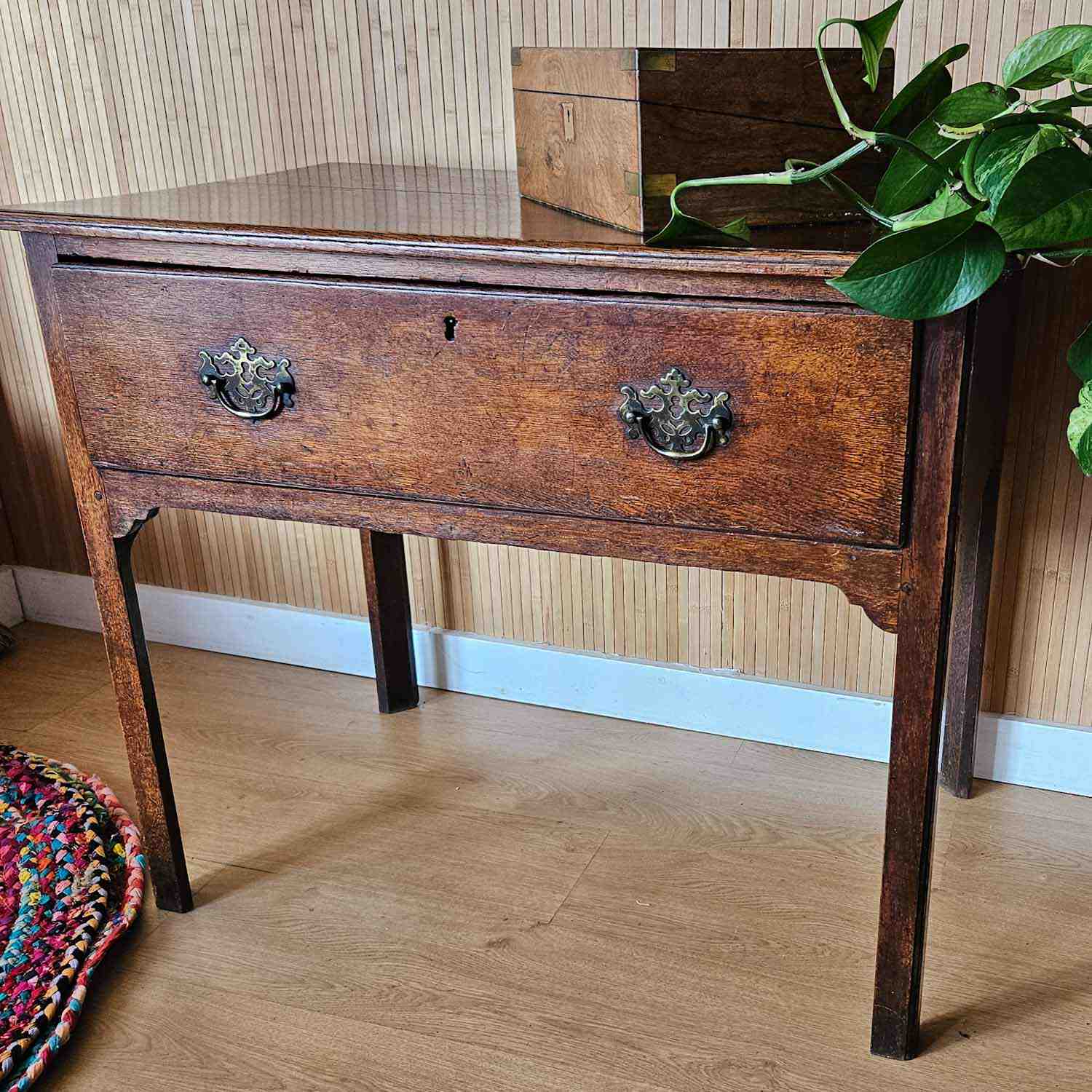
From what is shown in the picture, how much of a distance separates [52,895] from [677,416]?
84cm

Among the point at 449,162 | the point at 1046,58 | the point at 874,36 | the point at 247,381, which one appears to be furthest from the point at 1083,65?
the point at 449,162

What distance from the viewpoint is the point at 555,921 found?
1.23 meters

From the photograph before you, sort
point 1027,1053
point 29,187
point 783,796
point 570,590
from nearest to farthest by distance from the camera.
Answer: point 1027,1053 < point 783,796 < point 570,590 < point 29,187

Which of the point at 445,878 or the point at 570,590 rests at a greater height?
the point at 570,590

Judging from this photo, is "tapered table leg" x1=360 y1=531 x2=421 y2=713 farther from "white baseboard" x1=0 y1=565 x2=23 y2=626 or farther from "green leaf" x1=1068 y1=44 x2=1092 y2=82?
"green leaf" x1=1068 y1=44 x2=1092 y2=82

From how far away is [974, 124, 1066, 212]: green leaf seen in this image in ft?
2.45

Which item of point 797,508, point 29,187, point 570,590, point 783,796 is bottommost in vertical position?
point 783,796

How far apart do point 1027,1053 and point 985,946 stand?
0.14 m

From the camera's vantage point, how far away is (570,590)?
160 centimetres

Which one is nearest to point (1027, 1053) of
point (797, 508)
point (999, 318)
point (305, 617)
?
point (797, 508)

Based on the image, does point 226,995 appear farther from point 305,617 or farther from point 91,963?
point 305,617

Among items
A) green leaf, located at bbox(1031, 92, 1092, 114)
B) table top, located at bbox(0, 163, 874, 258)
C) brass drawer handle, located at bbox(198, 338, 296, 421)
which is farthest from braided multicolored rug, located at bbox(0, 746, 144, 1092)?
green leaf, located at bbox(1031, 92, 1092, 114)

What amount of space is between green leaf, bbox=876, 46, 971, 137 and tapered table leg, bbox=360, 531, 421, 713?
831 mm

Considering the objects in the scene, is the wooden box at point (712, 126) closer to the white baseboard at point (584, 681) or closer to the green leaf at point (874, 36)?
the green leaf at point (874, 36)
